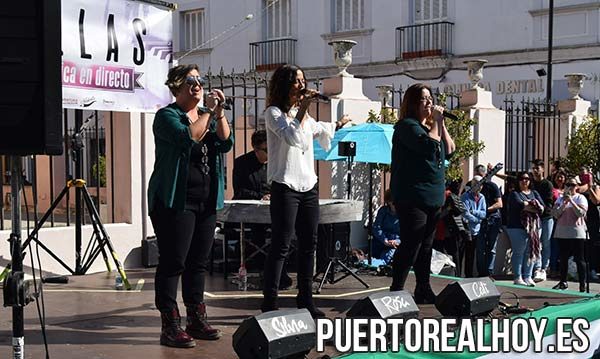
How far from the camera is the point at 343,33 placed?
19.1 m

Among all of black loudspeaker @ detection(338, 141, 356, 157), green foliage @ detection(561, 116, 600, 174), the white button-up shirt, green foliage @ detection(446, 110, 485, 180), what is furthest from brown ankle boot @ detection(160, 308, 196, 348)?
green foliage @ detection(561, 116, 600, 174)

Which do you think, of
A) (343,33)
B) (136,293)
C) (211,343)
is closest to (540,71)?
(343,33)

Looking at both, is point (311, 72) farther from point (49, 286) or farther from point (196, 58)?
point (49, 286)

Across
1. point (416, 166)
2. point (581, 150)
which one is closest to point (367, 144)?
point (416, 166)

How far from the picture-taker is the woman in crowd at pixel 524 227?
380 inches

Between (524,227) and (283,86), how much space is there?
5889mm

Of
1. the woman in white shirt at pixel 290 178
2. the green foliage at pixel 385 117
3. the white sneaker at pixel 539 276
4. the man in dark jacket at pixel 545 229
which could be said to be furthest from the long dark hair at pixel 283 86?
the white sneaker at pixel 539 276

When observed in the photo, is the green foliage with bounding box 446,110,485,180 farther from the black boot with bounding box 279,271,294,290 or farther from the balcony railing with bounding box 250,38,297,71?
the balcony railing with bounding box 250,38,297,71

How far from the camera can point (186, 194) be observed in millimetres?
4219

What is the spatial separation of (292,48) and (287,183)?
15823mm

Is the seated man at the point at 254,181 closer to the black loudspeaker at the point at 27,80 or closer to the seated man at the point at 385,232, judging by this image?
the seated man at the point at 385,232

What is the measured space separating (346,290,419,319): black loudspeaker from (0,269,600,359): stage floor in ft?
1.00

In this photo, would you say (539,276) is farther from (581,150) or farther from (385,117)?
(581,150)

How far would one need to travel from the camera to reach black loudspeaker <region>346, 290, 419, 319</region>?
4.09 metres
